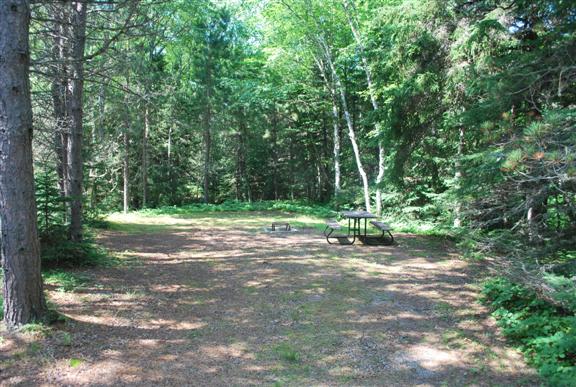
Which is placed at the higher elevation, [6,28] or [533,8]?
[533,8]

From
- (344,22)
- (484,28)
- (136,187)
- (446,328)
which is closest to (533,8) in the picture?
(484,28)

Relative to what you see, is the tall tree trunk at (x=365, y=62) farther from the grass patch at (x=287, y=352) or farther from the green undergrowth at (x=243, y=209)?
the grass patch at (x=287, y=352)

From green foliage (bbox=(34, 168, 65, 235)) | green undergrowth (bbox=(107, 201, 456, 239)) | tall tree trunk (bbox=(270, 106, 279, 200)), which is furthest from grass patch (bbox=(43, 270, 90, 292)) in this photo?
tall tree trunk (bbox=(270, 106, 279, 200))

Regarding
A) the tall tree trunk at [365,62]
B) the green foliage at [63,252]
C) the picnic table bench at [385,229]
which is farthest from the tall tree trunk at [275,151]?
the green foliage at [63,252]

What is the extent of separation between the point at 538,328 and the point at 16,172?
6.01 meters

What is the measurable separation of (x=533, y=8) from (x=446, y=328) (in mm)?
5329

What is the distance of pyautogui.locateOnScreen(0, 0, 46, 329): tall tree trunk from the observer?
3.93 meters

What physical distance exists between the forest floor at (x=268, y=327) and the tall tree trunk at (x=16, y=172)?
43 cm

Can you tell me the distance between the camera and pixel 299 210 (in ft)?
59.5

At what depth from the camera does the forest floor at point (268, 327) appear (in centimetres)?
366

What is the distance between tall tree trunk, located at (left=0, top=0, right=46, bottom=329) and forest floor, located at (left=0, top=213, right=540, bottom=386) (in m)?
0.43

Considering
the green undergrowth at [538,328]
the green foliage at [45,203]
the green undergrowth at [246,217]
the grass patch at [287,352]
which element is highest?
the green foliage at [45,203]

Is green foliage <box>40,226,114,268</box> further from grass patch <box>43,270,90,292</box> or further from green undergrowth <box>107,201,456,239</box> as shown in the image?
green undergrowth <box>107,201,456,239</box>

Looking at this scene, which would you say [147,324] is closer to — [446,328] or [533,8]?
[446,328]
